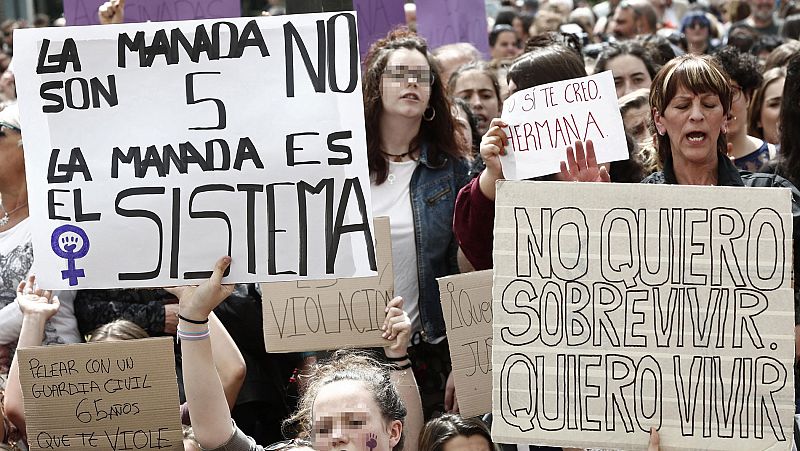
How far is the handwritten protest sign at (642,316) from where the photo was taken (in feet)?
9.44

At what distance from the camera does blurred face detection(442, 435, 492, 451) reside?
370 centimetres

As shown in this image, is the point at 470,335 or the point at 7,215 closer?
the point at 470,335

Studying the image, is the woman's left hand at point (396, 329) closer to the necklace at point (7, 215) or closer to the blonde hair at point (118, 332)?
the blonde hair at point (118, 332)

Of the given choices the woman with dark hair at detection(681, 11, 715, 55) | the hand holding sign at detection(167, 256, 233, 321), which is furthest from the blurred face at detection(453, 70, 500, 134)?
the woman with dark hair at detection(681, 11, 715, 55)

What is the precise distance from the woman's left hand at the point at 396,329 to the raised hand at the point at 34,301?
42.3 inches

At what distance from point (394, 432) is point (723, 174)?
118cm

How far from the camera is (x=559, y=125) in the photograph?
3.76m

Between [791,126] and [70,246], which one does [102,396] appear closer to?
[70,246]

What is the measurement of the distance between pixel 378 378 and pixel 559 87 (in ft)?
3.58

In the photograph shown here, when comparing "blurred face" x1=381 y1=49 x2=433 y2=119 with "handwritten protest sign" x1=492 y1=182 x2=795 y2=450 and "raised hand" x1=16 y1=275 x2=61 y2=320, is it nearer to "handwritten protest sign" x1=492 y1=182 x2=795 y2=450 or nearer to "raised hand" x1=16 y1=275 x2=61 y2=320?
"raised hand" x1=16 y1=275 x2=61 y2=320

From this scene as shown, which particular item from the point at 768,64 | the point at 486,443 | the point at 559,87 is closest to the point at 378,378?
the point at 486,443

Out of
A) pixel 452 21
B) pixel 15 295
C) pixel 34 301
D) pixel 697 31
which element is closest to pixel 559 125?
pixel 34 301

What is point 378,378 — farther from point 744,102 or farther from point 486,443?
point 744,102

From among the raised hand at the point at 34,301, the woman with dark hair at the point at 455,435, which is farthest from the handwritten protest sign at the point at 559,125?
the raised hand at the point at 34,301
